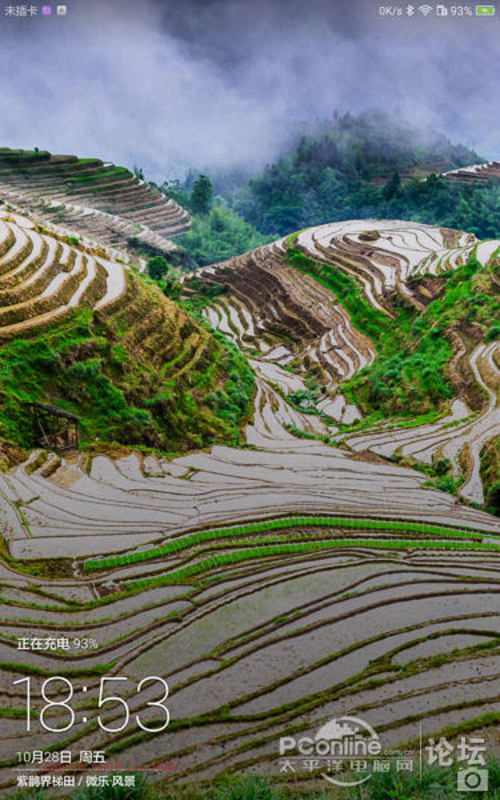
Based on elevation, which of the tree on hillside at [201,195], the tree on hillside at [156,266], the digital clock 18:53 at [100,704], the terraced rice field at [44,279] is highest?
the tree on hillside at [201,195]

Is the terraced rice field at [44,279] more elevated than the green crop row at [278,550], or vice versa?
the terraced rice field at [44,279]

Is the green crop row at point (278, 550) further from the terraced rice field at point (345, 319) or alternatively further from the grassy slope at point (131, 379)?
the grassy slope at point (131, 379)

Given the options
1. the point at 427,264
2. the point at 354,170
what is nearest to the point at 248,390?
the point at 427,264

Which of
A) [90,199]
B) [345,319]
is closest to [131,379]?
[345,319]

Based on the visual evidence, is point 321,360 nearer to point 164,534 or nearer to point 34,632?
point 164,534

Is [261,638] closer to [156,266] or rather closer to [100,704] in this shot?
[100,704]

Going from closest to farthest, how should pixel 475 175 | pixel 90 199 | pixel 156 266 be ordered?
pixel 156 266 → pixel 90 199 → pixel 475 175

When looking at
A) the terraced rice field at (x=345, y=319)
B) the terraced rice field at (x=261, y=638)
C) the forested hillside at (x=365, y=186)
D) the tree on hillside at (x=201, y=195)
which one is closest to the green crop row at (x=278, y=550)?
the terraced rice field at (x=261, y=638)
